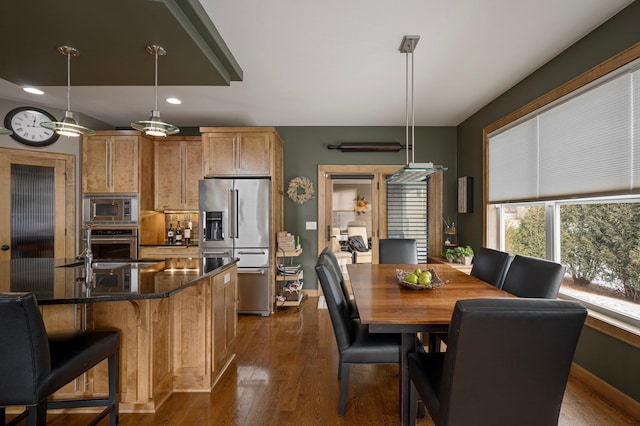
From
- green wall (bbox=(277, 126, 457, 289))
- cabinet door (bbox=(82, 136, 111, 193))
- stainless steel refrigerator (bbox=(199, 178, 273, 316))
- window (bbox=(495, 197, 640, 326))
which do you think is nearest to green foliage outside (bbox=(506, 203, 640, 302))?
window (bbox=(495, 197, 640, 326))

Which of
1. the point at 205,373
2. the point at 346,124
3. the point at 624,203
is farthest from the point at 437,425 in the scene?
the point at 346,124

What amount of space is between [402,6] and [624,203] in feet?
6.75

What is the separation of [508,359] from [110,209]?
480 centimetres

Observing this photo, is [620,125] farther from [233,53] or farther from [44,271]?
[44,271]

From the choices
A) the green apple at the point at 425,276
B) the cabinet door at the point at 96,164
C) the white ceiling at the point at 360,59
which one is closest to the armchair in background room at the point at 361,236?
the white ceiling at the point at 360,59

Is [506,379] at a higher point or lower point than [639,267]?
lower

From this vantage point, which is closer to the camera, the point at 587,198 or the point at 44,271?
the point at 44,271

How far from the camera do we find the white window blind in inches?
83.0

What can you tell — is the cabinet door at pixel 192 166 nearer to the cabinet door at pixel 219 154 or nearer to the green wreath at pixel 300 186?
the cabinet door at pixel 219 154

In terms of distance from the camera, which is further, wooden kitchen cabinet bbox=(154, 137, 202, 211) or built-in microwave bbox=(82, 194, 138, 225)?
wooden kitchen cabinet bbox=(154, 137, 202, 211)

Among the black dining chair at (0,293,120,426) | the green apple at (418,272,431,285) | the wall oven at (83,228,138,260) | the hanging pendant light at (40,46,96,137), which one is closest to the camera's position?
the black dining chair at (0,293,120,426)

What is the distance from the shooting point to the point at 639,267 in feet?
6.94

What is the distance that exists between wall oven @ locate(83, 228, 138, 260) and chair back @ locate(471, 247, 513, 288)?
4.21 meters

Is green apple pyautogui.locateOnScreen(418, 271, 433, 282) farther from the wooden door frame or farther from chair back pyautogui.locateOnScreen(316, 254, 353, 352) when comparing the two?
the wooden door frame
